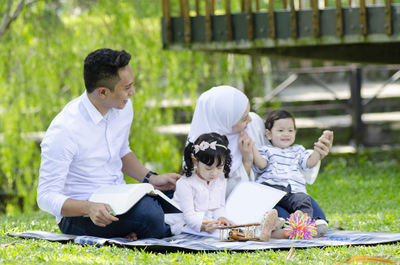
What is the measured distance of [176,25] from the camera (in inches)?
364

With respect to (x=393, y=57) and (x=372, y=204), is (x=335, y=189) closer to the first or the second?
(x=372, y=204)

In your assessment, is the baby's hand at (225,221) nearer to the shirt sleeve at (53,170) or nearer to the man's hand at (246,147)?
the man's hand at (246,147)

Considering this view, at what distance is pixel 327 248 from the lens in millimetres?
4172

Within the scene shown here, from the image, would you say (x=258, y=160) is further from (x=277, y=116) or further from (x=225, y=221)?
(x=225, y=221)

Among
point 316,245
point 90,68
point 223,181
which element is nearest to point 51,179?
point 90,68

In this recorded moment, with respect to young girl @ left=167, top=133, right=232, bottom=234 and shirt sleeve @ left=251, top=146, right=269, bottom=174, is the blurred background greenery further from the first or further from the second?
young girl @ left=167, top=133, right=232, bottom=234

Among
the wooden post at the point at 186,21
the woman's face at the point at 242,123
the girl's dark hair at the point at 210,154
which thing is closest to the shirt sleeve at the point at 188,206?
the girl's dark hair at the point at 210,154

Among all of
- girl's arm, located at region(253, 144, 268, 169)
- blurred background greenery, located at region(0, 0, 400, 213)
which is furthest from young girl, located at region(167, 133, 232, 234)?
blurred background greenery, located at region(0, 0, 400, 213)

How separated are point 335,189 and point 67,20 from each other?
5721mm

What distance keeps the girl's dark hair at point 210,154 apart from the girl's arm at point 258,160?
24 centimetres

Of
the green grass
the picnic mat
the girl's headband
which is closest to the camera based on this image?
the green grass

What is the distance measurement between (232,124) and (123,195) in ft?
3.48

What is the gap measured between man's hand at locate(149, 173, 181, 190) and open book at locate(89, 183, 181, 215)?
0.31 m

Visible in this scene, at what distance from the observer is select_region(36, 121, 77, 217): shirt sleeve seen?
4445 millimetres
